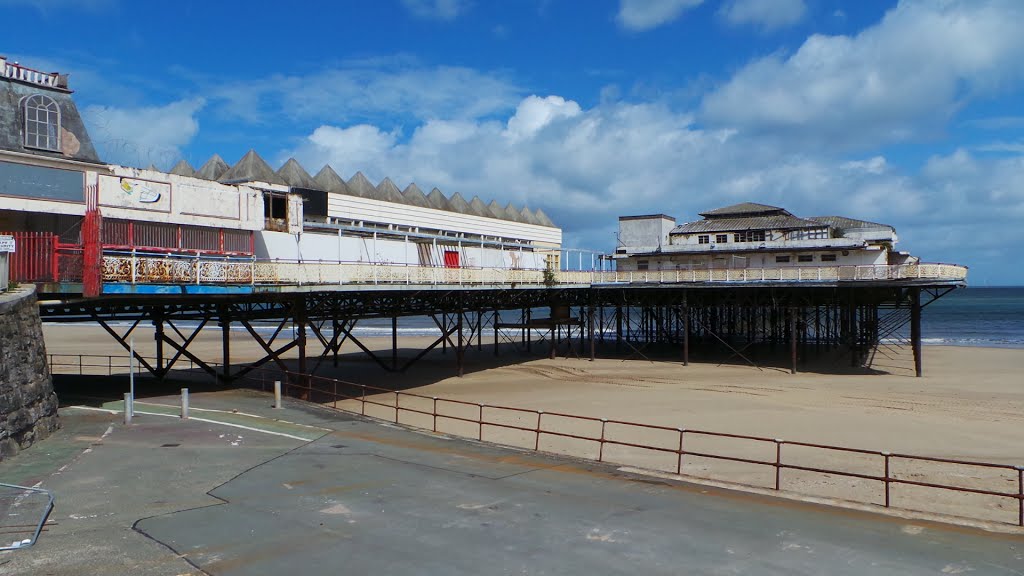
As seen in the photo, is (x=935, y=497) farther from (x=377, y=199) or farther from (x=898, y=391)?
(x=377, y=199)

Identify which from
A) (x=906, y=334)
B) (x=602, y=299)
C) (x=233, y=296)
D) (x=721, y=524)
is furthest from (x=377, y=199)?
(x=906, y=334)

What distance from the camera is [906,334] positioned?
7288 cm

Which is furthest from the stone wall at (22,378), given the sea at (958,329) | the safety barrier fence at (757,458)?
the sea at (958,329)

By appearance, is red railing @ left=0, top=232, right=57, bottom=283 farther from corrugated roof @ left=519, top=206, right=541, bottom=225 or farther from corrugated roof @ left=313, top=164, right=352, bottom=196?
corrugated roof @ left=519, top=206, right=541, bottom=225

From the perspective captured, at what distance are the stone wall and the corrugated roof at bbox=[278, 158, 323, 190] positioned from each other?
2445 centimetres

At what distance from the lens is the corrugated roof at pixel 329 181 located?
137 feet

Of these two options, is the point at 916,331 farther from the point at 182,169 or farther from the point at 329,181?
the point at 182,169

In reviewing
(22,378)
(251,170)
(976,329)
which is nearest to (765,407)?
(22,378)

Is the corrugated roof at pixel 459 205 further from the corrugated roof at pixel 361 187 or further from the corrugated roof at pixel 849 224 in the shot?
the corrugated roof at pixel 849 224

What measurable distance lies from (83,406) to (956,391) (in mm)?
34595

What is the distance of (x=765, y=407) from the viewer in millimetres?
27203

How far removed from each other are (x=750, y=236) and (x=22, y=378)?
148ft

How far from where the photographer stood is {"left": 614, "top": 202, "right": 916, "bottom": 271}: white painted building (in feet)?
149

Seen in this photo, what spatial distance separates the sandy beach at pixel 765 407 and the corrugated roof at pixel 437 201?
11.0m
